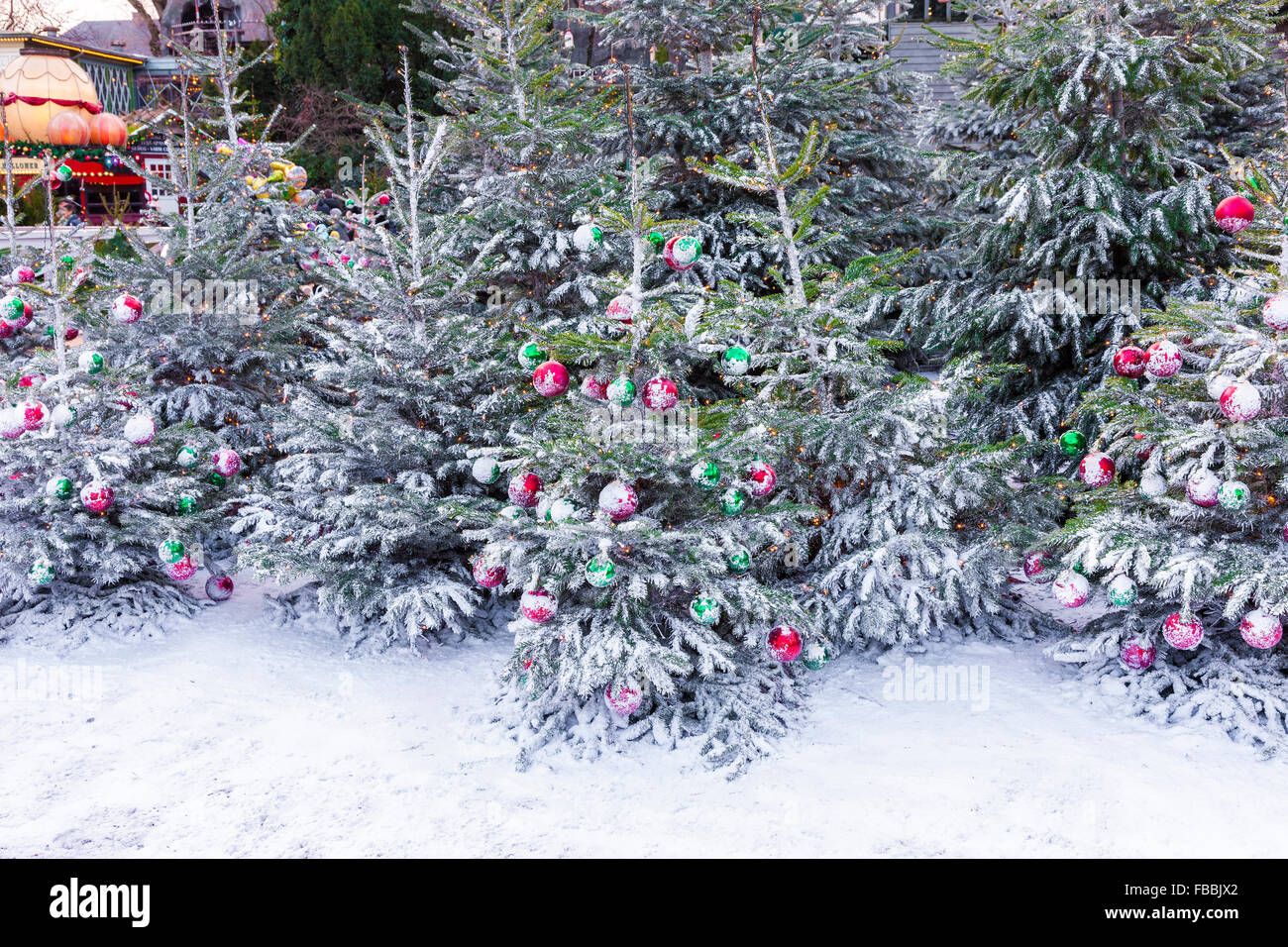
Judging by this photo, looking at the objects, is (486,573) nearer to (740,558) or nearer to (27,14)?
(740,558)

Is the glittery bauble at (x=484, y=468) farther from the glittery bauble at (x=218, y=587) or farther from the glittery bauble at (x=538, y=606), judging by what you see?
the glittery bauble at (x=218, y=587)

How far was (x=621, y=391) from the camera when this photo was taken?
4.34 meters

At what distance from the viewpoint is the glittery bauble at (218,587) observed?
6.18 meters

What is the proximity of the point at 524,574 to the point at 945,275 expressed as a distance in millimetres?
7237

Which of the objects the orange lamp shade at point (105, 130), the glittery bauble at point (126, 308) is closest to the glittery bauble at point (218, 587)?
the glittery bauble at point (126, 308)

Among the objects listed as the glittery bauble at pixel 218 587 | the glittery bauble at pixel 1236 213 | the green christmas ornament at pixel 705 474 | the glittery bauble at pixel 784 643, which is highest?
the glittery bauble at pixel 1236 213

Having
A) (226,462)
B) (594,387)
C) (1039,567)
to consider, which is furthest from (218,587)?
(1039,567)

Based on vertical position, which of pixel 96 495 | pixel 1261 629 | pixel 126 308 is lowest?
pixel 1261 629

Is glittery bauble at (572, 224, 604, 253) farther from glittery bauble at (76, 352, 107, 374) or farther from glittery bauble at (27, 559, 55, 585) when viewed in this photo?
glittery bauble at (27, 559, 55, 585)

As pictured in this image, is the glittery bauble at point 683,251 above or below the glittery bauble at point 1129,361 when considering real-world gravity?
above

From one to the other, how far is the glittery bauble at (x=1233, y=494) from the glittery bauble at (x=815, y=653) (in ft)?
6.51

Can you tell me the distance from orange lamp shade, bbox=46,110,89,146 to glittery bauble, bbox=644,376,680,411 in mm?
16501

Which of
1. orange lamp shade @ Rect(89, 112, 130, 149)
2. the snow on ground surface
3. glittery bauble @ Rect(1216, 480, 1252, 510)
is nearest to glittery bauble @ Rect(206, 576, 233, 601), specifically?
the snow on ground surface

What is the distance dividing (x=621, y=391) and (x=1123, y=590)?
254cm
